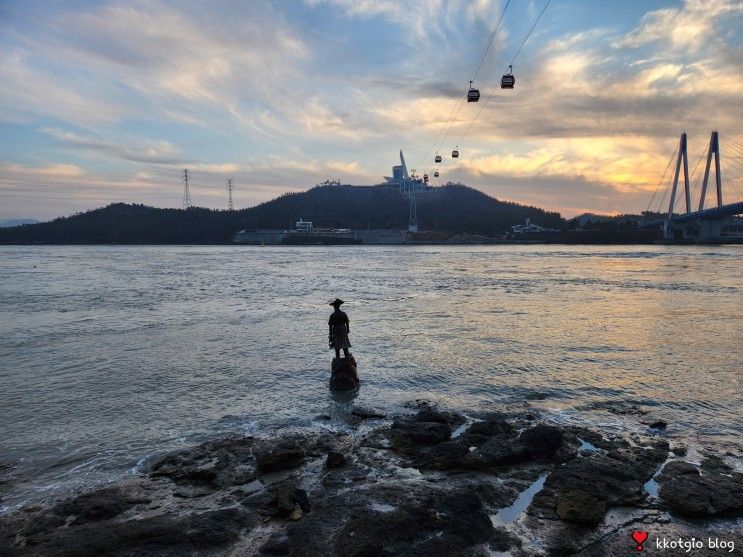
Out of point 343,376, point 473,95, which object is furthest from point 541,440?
point 473,95

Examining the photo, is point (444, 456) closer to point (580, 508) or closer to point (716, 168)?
point (580, 508)

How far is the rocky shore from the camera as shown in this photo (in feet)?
20.2

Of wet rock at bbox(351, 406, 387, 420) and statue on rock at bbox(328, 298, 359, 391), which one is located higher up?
statue on rock at bbox(328, 298, 359, 391)

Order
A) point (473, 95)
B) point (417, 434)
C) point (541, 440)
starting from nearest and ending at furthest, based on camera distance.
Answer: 1. point (541, 440)
2. point (417, 434)
3. point (473, 95)

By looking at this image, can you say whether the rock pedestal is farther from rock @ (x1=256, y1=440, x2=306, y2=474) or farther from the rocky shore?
rock @ (x1=256, y1=440, x2=306, y2=474)

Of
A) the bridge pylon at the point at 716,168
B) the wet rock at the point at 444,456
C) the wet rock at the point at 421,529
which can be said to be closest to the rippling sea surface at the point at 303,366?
the wet rock at the point at 444,456

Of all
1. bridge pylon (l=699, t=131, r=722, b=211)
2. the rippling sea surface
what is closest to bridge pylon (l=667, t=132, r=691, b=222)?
bridge pylon (l=699, t=131, r=722, b=211)

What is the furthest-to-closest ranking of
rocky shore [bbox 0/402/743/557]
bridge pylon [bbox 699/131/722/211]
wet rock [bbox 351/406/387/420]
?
1. bridge pylon [bbox 699/131/722/211]
2. wet rock [bbox 351/406/387/420]
3. rocky shore [bbox 0/402/743/557]

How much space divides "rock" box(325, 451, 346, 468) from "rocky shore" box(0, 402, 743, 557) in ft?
0.08

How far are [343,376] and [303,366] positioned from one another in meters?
3.01

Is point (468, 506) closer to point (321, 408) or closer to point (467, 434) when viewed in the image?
point (467, 434)

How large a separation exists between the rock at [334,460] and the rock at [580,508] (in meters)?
3.41

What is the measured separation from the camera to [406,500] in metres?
7.12

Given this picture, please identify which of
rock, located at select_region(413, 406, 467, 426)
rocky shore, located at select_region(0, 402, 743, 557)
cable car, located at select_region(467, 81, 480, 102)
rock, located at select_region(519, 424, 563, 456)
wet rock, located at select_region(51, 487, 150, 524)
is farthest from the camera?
cable car, located at select_region(467, 81, 480, 102)
